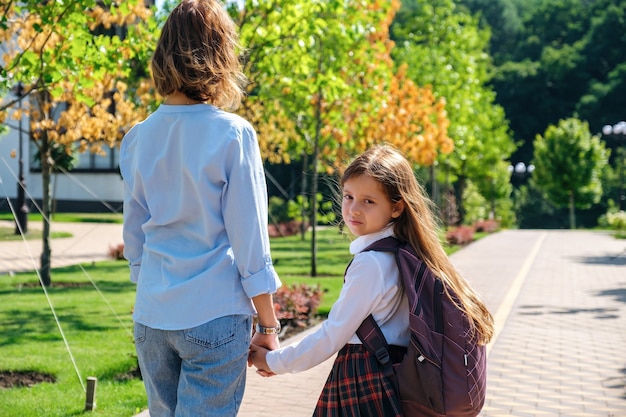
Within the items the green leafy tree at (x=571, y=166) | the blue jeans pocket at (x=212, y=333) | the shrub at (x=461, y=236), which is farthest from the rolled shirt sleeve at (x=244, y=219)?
the green leafy tree at (x=571, y=166)

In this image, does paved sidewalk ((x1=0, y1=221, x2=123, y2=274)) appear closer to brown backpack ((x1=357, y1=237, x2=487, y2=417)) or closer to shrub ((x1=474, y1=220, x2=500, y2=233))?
brown backpack ((x1=357, y1=237, x2=487, y2=417))

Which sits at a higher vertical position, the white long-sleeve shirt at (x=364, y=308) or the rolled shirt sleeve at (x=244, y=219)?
the rolled shirt sleeve at (x=244, y=219)

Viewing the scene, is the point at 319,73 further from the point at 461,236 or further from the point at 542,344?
the point at 461,236

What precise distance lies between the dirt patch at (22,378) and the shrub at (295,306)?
267 cm

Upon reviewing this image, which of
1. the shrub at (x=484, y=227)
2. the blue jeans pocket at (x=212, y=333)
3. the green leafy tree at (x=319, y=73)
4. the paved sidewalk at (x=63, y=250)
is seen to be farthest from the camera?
the shrub at (x=484, y=227)

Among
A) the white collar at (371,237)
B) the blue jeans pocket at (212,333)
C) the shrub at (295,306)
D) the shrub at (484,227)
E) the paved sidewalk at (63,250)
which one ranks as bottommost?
the shrub at (484,227)

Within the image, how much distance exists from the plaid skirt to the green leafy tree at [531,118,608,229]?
155ft

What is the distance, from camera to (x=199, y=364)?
247 centimetres

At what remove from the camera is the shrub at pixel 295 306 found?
9.45 metres

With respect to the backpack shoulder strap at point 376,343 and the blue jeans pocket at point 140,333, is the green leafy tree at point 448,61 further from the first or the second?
the blue jeans pocket at point 140,333

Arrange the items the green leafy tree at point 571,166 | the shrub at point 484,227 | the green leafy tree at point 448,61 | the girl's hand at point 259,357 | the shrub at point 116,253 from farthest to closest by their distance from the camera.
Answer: the green leafy tree at point 571,166
the shrub at point 484,227
the green leafy tree at point 448,61
the shrub at point 116,253
the girl's hand at point 259,357

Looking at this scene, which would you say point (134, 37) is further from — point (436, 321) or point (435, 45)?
point (435, 45)

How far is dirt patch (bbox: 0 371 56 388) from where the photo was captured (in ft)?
22.7

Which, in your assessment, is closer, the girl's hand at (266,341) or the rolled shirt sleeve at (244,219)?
the rolled shirt sleeve at (244,219)
